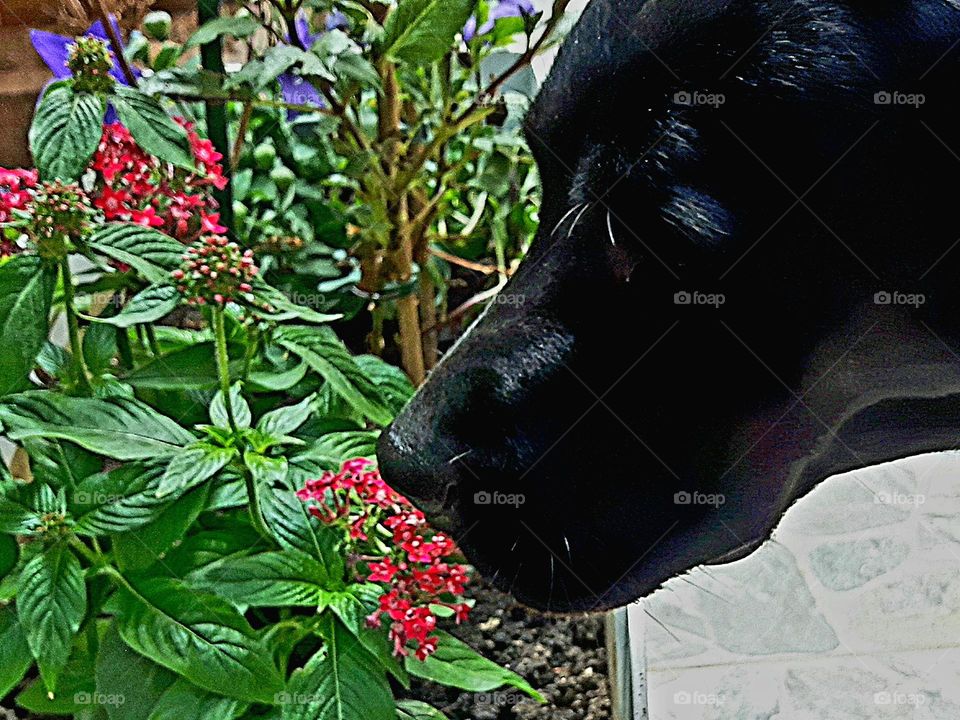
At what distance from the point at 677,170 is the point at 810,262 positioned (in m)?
0.11

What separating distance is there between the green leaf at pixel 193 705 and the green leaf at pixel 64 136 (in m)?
0.50

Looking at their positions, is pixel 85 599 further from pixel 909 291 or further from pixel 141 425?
Result: pixel 909 291

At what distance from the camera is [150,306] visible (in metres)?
1.23

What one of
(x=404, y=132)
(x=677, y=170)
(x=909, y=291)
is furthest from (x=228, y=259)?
(x=404, y=132)

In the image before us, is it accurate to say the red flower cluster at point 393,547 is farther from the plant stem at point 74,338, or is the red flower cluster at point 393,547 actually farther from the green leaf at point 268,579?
the plant stem at point 74,338

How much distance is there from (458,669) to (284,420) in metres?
0.32

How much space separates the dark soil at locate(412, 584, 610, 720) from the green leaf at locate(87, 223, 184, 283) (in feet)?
2.18

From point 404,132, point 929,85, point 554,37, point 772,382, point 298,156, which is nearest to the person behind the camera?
point 929,85

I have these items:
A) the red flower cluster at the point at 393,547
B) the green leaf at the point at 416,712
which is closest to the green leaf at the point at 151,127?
the red flower cluster at the point at 393,547

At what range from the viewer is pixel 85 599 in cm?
122

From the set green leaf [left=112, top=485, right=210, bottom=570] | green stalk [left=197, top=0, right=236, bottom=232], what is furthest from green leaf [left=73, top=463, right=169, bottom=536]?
green stalk [left=197, top=0, right=236, bottom=232]

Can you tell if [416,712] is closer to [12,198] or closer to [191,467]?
[191,467]

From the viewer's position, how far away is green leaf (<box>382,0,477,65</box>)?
154cm

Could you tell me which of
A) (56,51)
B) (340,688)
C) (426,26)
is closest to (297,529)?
(340,688)
